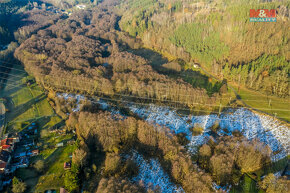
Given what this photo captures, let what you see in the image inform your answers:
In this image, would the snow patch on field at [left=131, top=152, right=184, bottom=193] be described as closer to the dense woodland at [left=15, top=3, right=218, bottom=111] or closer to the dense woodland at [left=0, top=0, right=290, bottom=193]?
the dense woodland at [left=0, top=0, right=290, bottom=193]

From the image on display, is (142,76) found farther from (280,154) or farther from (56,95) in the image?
(280,154)

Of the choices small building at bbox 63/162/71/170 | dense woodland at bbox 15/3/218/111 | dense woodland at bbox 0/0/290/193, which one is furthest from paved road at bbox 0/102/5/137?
small building at bbox 63/162/71/170

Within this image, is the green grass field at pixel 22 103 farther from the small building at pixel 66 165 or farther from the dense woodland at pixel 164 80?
the small building at pixel 66 165

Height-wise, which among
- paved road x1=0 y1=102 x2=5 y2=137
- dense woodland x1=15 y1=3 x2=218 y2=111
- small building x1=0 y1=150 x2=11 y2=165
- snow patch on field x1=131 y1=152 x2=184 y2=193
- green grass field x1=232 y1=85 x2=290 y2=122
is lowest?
snow patch on field x1=131 y1=152 x2=184 y2=193

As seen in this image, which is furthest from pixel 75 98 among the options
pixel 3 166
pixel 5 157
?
pixel 3 166

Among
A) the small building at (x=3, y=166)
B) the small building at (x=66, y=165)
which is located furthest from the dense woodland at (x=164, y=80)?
the small building at (x=3, y=166)

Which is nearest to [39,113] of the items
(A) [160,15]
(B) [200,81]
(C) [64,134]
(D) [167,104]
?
(C) [64,134]
